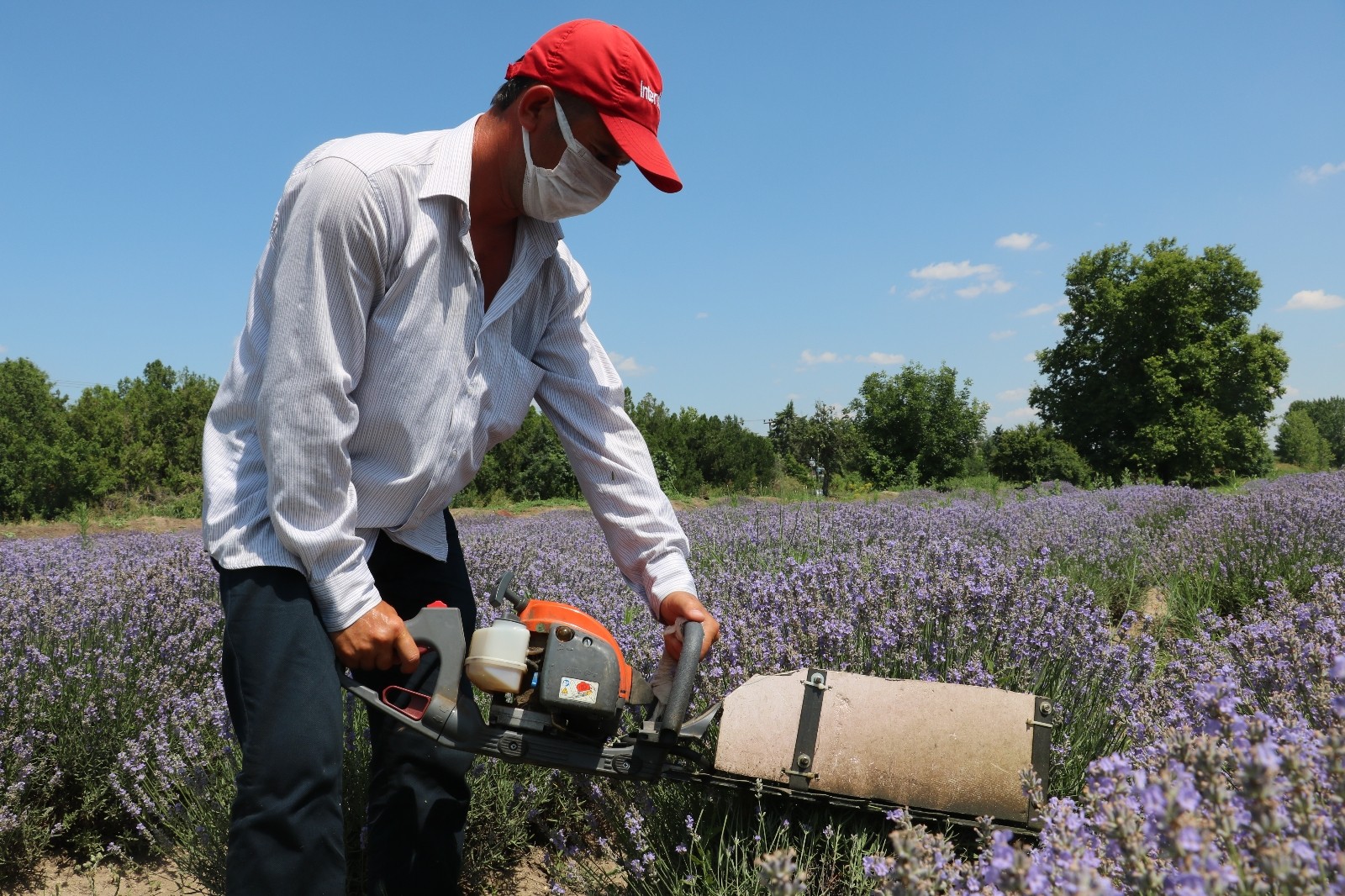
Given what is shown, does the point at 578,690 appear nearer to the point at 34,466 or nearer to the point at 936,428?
the point at 34,466

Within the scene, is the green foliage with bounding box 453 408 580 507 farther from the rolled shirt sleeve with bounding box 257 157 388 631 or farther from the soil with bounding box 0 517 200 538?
the rolled shirt sleeve with bounding box 257 157 388 631

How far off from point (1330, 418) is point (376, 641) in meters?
118

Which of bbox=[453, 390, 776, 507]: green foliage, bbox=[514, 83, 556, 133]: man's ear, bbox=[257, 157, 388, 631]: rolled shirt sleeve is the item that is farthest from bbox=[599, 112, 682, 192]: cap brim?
bbox=[453, 390, 776, 507]: green foliage

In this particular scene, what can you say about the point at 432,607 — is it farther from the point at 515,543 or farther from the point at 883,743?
the point at 515,543

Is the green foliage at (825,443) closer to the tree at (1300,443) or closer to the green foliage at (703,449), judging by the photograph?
the green foliage at (703,449)

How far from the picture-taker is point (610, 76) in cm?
174

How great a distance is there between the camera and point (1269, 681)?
2.10m

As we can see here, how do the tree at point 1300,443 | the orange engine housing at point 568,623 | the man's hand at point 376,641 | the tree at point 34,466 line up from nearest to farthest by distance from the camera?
the man's hand at point 376,641 → the orange engine housing at point 568,623 → the tree at point 34,466 → the tree at point 1300,443

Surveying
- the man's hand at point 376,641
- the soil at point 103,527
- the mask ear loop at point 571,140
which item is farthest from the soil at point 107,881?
the soil at point 103,527

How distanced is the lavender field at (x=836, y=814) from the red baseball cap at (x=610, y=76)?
141 cm

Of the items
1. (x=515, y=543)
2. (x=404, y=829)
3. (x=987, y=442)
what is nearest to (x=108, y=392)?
(x=515, y=543)

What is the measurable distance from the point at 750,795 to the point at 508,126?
1.78 metres

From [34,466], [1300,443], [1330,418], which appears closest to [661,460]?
[34,466]

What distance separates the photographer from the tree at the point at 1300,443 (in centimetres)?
7238
